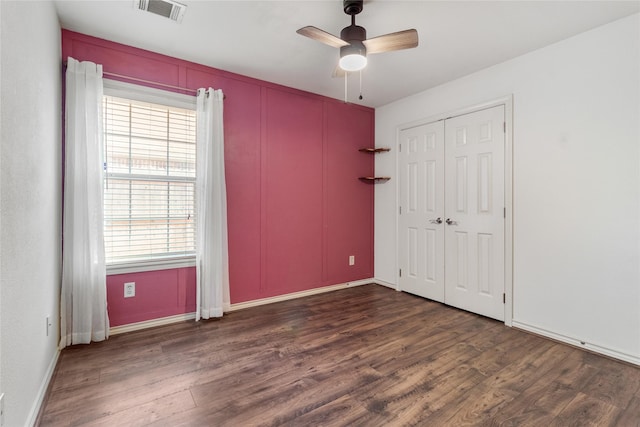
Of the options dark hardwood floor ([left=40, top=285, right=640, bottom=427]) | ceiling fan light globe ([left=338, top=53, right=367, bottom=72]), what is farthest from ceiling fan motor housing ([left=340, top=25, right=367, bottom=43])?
dark hardwood floor ([left=40, top=285, right=640, bottom=427])

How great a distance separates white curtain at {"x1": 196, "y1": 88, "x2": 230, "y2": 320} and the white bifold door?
2.46 m

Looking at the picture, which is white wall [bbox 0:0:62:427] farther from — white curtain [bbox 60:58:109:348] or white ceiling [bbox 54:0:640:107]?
white ceiling [bbox 54:0:640:107]

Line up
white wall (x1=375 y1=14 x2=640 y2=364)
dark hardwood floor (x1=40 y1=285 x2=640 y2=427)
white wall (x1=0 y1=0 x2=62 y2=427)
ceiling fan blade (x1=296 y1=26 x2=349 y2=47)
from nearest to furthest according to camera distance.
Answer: white wall (x1=0 y1=0 x2=62 y2=427) < dark hardwood floor (x1=40 y1=285 x2=640 y2=427) < ceiling fan blade (x1=296 y1=26 x2=349 y2=47) < white wall (x1=375 y1=14 x2=640 y2=364)

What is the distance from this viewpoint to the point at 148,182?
2.88 meters

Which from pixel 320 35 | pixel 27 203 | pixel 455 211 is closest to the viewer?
pixel 27 203

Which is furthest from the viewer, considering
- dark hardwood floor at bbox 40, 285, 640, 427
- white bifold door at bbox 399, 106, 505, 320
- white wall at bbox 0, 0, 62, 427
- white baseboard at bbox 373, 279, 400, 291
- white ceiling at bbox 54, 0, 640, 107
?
white baseboard at bbox 373, 279, 400, 291

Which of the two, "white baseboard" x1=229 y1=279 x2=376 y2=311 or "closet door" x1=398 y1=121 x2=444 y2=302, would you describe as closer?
"white baseboard" x1=229 y1=279 x2=376 y2=311

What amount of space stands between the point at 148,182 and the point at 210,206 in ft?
2.03

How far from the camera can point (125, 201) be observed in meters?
2.77

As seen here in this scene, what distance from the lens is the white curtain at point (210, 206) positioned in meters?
3.02

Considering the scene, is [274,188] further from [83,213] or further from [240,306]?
[83,213]

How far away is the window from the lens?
107 inches

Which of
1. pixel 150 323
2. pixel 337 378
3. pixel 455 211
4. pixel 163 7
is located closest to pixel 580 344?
pixel 455 211

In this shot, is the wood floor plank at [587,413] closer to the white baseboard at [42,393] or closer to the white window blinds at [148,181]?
the white baseboard at [42,393]
